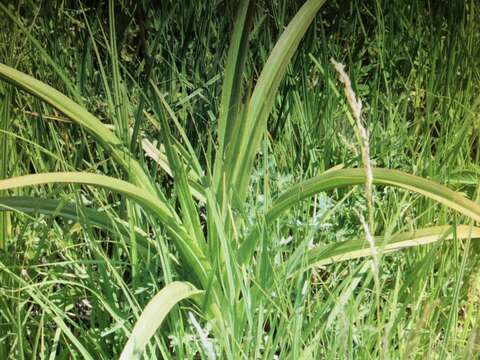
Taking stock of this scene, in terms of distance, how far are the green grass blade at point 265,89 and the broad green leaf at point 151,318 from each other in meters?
0.24

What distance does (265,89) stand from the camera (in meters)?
1.26

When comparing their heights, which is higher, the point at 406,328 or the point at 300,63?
the point at 300,63

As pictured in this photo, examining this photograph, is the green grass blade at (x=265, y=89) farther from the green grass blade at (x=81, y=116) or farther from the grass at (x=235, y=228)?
the green grass blade at (x=81, y=116)

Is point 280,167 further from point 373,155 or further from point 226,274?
point 226,274

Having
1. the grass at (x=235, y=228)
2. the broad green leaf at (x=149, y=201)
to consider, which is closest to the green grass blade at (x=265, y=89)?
the grass at (x=235, y=228)

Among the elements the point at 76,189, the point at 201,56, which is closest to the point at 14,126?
the point at 201,56

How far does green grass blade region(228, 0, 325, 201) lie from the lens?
4.08ft

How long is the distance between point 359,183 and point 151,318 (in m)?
0.37

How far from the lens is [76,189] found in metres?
1.20

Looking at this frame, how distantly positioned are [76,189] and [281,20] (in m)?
0.62

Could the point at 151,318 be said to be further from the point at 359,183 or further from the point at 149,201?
the point at 359,183

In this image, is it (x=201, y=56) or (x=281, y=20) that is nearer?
(x=281, y=20)

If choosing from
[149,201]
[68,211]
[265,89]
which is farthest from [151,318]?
[265,89]

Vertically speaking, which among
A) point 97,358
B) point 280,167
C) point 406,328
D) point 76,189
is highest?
point 280,167
